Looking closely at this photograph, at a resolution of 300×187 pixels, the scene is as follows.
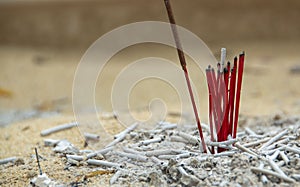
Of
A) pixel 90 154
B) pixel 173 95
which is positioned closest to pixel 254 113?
pixel 173 95

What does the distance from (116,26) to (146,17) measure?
20 cm

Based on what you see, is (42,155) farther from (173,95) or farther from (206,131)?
(173,95)

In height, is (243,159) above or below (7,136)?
below

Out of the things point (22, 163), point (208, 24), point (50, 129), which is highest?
point (208, 24)

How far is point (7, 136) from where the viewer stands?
1590mm

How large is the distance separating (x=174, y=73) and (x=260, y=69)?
485mm

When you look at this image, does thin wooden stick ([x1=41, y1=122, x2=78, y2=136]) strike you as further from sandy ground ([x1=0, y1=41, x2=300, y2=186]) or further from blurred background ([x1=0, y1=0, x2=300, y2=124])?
blurred background ([x1=0, y1=0, x2=300, y2=124])

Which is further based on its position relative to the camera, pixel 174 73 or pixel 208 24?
pixel 208 24

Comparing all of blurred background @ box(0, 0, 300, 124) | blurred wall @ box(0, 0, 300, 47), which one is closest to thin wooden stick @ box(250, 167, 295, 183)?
blurred background @ box(0, 0, 300, 124)

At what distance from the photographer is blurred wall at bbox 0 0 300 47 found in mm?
3033

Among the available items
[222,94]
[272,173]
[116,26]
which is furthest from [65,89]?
Result: [272,173]

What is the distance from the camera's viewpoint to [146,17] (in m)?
3.06

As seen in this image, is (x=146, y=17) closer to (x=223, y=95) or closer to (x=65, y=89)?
(x=65, y=89)

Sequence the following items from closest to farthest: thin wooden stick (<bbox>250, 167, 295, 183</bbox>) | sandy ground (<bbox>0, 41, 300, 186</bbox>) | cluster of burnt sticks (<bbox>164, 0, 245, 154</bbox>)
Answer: thin wooden stick (<bbox>250, 167, 295, 183</bbox>), cluster of burnt sticks (<bbox>164, 0, 245, 154</bbox>), sandy ground (<bbox>0, 41, 300, 186</bbox>)
